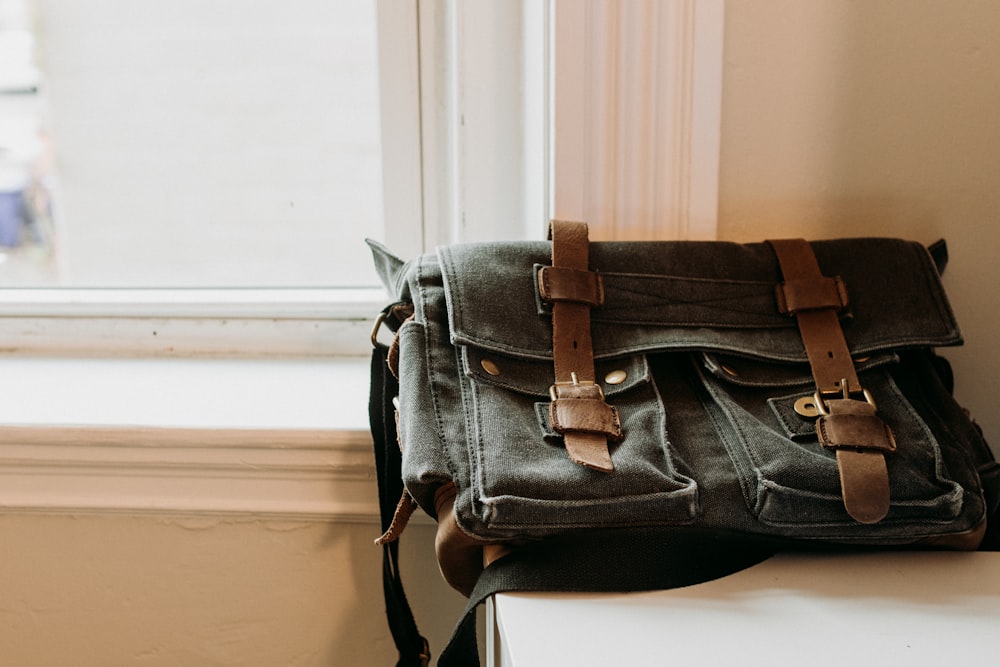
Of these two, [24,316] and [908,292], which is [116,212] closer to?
[24,316]

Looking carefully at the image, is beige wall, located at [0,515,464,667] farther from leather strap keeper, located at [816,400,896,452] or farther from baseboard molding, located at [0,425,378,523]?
leather strap keeper, located at [816,400,896,452]

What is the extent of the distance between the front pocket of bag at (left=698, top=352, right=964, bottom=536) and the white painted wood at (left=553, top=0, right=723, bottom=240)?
0.69ft

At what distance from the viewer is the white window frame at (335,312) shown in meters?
0.83

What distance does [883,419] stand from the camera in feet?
2.30

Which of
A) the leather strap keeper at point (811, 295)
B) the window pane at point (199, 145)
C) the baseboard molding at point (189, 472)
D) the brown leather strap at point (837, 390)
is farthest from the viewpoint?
the window pane at point (199, 145)

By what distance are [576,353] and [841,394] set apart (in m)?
0.22

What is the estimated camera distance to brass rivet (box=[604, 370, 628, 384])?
72 centimetres

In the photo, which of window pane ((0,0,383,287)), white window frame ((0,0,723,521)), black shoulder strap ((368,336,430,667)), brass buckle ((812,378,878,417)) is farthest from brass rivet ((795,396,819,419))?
window pane ((0,0,383,287))

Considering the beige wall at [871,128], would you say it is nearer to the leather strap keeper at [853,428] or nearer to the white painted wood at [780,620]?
the leather strap keeper at [853,428]

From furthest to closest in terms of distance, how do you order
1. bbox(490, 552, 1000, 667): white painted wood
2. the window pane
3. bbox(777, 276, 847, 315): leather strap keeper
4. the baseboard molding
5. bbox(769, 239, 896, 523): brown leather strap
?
1. the window pane
2. the baseboard molding
3. bbox(777, 276, 847, 315): leather strap keeper
4. bbox(769, 239, 896, 523): brown leather strap
5. bbox(490, 552, 1000, 667): white painted wood

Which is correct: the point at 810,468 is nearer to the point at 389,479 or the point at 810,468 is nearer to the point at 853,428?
the point at 853,428

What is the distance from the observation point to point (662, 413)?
0.70 metres

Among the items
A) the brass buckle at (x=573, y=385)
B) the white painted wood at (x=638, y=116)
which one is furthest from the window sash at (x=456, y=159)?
the brass buckle at (x=573, y=385)

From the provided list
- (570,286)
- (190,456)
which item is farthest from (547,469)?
(190,456)
